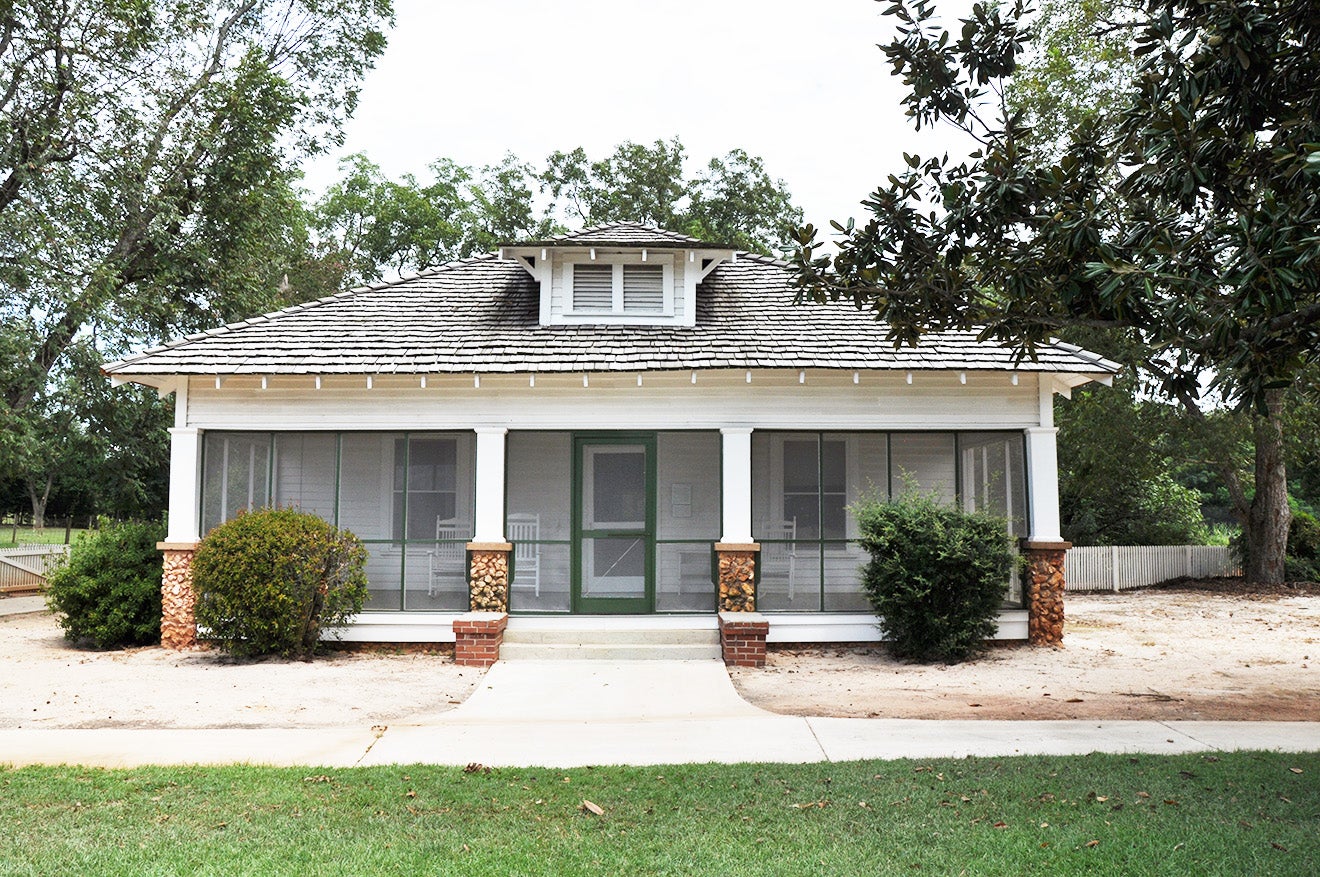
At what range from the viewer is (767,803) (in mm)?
5715

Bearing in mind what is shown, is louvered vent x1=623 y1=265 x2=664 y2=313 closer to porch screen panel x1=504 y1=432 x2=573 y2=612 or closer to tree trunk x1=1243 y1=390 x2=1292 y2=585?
porch screen panel x1=504 y1=432 x2=573 y2=612

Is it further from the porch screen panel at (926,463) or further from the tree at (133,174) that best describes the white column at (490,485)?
the tree at (133,174)

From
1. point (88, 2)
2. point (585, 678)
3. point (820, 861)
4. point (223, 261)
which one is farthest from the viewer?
point (223, 261)

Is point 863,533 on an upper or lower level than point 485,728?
upper

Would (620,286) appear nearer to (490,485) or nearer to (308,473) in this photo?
(490,485)

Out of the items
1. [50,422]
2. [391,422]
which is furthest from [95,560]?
[50,422]

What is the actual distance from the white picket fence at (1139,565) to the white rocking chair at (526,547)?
1439 cm

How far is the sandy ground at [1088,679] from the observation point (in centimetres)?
871

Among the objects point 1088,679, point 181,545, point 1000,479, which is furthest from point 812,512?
point 181,545

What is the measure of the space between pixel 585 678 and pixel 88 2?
1850 centimetres

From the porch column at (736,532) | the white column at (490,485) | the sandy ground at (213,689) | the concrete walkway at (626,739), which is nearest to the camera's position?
the concrete walkway at (626,739)

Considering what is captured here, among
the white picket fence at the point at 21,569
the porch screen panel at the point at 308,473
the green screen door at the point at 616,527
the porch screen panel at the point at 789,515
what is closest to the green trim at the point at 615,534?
the green screen door at the point at 616,527

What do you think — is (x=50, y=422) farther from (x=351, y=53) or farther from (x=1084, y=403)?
(x=1084, y=403)

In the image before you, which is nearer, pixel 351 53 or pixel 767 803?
pixel 767 803
